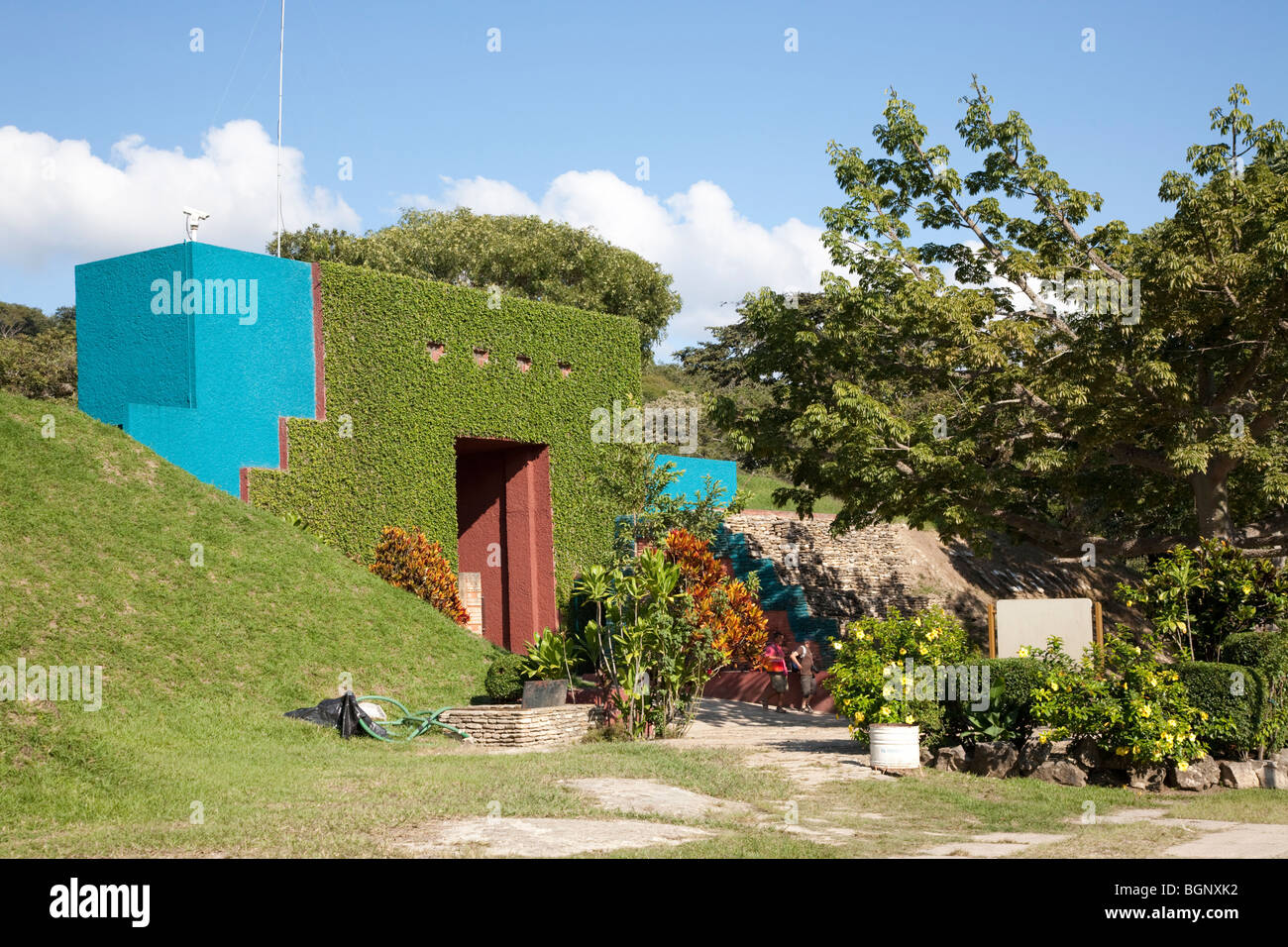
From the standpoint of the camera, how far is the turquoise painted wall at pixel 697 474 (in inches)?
1094

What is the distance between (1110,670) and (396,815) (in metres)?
8.03

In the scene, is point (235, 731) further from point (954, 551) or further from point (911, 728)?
point (954, 551)

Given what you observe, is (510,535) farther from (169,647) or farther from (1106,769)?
(1106,769)

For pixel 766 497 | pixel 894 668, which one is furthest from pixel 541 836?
pixel 766 497

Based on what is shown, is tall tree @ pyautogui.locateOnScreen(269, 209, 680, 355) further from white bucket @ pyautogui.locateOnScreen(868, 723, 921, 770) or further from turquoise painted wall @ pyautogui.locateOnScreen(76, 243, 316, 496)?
white bucket @ pyautogui.locateOnScreen(868, 723, 921, 770)

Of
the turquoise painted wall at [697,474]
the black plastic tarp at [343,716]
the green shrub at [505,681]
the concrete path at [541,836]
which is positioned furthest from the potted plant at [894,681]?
the turquoise painted wall at [697,474]

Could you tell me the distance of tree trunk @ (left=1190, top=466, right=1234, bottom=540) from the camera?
18781 millimetres

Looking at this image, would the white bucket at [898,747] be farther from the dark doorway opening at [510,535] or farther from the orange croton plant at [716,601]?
the dark doorway opening at [510,535]

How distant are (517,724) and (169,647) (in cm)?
495

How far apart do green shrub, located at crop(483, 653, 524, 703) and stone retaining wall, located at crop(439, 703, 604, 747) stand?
4.17 ft

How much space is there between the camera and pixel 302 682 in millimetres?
16047

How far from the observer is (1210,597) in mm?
13359

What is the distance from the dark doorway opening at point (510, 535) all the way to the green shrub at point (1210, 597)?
47.6 feet
